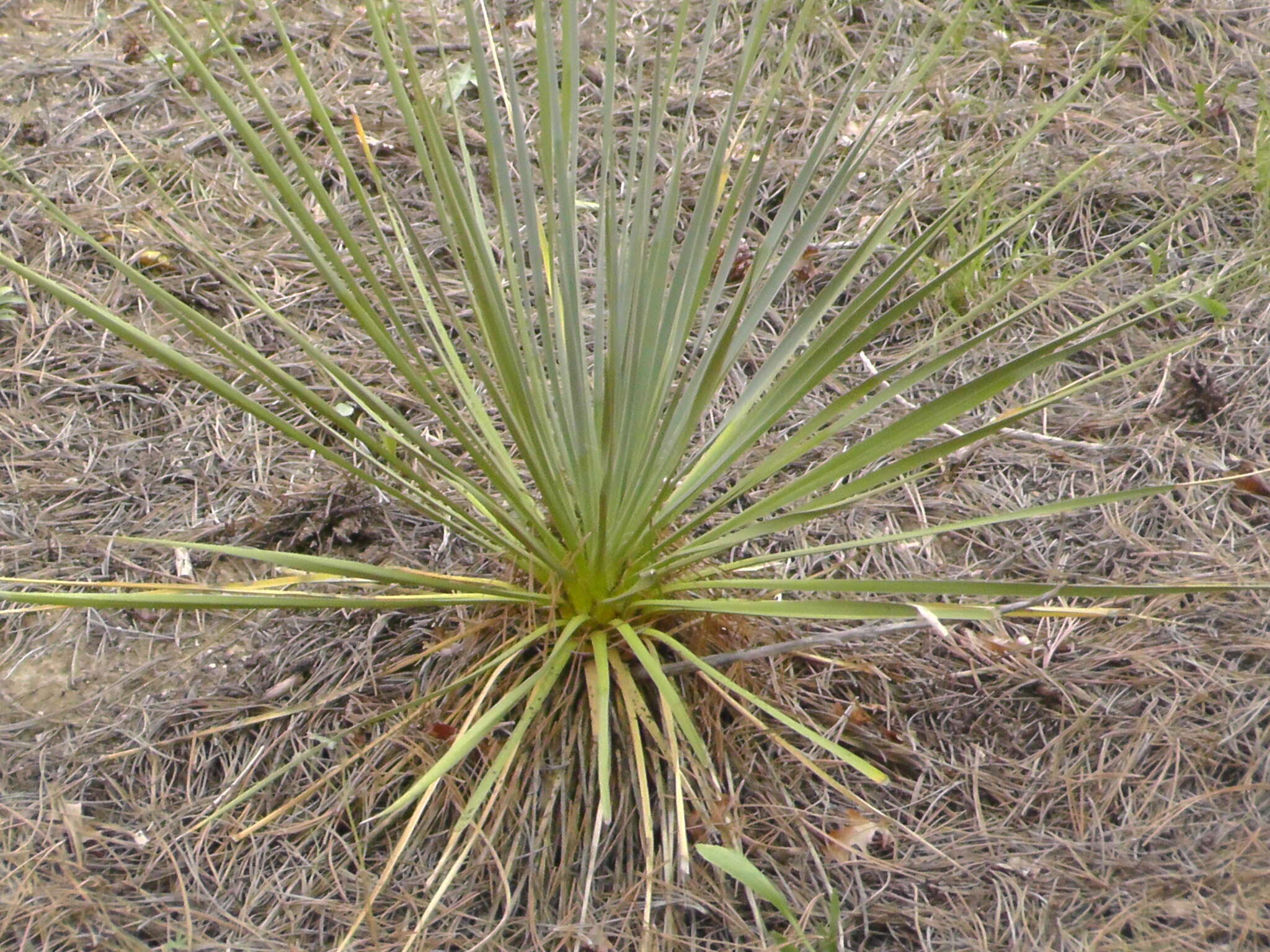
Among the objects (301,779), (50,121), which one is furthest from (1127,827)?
(50,121)

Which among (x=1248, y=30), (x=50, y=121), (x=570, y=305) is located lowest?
(x=50, y=121)

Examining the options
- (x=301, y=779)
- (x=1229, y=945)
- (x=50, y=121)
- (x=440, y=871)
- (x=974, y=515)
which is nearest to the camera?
(x=1229, y=945)

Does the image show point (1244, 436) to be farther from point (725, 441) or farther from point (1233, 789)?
point (725, 441)

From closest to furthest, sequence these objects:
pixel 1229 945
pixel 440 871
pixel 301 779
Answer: pixel 1229 945
pixel 440 871
pixel 301 779

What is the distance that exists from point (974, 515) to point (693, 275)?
73 cm

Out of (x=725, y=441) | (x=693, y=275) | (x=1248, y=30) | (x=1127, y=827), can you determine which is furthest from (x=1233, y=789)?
(x=1248, y=30)

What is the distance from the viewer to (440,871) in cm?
154

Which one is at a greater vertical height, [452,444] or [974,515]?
[974,515]

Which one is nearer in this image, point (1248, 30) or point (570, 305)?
point (570, 305)

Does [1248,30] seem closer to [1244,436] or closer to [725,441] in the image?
[1244,436]

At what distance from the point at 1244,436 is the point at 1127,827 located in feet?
2.67

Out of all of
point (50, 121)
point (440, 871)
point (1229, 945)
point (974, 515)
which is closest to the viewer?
point (1229, 945)

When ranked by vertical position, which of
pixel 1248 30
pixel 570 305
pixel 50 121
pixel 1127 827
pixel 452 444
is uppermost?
pixel 1248 30

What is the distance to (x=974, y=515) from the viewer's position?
1995 mm
